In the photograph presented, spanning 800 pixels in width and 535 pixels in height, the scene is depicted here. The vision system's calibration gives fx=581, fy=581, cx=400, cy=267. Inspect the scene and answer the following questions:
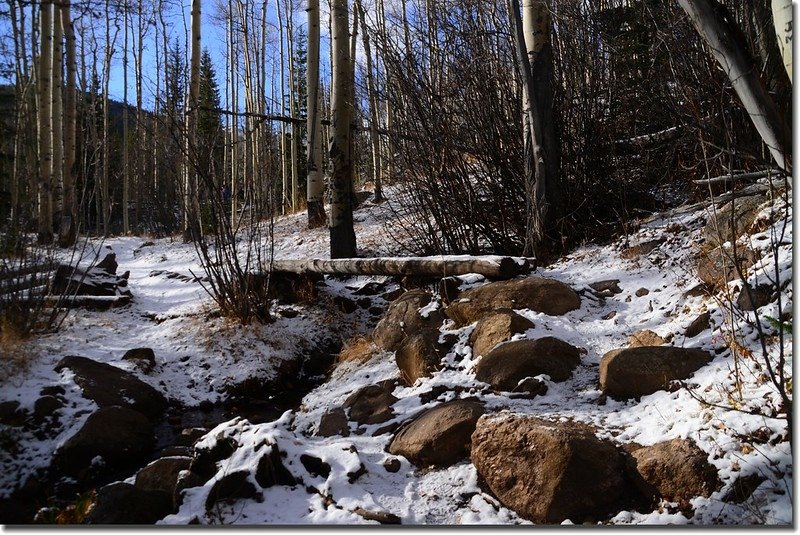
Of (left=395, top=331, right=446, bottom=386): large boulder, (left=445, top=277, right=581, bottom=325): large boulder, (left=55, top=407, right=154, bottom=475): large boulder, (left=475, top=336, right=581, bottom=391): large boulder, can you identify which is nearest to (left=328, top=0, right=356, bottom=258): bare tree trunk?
(left=445, top=277, right=581, bottom=325): large boulder

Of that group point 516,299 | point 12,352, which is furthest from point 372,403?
point 12,352

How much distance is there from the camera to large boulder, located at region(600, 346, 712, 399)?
2.93m

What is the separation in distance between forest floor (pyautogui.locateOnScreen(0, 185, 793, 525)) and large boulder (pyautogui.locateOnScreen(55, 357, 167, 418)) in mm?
100

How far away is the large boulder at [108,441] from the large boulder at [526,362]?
7.18 ft

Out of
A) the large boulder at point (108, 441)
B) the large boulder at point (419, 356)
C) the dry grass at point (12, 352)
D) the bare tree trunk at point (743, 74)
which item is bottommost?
the large boulder at point (108, 441)

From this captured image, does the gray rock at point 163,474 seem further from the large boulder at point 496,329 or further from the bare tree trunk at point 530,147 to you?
the bare tree trunk at point 530,147

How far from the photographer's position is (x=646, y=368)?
298 centimetres

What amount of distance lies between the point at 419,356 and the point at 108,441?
203 cm

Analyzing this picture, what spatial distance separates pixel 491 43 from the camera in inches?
220

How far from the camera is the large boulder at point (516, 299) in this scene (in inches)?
161

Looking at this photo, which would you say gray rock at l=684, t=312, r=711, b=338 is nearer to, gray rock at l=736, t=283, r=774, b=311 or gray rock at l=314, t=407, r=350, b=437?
gray rock at l=736, t=283, r=774, b=311

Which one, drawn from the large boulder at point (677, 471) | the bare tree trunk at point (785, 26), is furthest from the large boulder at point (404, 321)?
the bare tree trunk at point (785, 26)

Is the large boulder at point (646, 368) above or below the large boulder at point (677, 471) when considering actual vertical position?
above

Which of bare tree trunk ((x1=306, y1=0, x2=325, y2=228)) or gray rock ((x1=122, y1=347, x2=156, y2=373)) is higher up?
bare tree trunk ((x1=306, y1=0, x2=325, y2=228))
